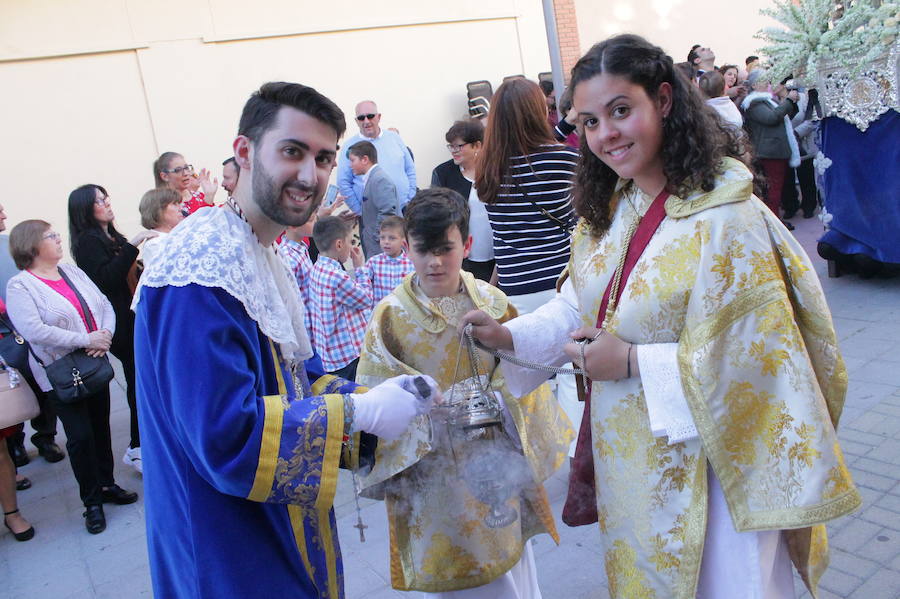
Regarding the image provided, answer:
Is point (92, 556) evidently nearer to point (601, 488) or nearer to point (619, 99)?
point (601, 488)

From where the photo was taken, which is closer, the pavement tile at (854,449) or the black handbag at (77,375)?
the pavement tile at (854,449)

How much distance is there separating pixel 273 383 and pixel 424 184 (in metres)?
10.9

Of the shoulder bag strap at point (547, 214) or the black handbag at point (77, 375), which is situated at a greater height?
the shoulder bag strap at point (547, 214)

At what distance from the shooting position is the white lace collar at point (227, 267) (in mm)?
1672

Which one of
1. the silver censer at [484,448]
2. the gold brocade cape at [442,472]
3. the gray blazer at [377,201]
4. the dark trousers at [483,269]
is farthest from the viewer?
the gray blazer at [377,201]

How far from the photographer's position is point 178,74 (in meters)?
10.3

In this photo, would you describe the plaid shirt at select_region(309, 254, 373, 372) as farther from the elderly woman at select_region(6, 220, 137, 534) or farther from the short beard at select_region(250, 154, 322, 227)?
the short beard at select_region(250, 154, 322, 227)

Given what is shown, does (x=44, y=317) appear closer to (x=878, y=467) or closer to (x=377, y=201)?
(x=377, y=201)

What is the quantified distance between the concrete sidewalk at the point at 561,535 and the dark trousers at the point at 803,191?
4.12 m

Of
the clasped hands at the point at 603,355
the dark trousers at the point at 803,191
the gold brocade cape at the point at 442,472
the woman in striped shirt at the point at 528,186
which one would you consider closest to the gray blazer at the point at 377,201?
the woman in striped shirt at the point at 528,186

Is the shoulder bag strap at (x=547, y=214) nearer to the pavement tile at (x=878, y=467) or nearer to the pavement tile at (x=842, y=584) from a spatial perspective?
the pavement tile at (x=878, y=467)

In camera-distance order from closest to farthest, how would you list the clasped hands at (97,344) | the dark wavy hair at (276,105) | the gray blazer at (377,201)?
1. the dark wavy hair at (276,105)
2. the clasped hands at (97,344)
3. the gray blazer at (377,201)

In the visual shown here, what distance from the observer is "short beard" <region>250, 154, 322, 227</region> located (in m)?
1.81

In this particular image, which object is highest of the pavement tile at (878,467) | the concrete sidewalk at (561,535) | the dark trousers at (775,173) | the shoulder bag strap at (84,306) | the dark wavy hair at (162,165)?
the dark wavy hair at (162,165)
